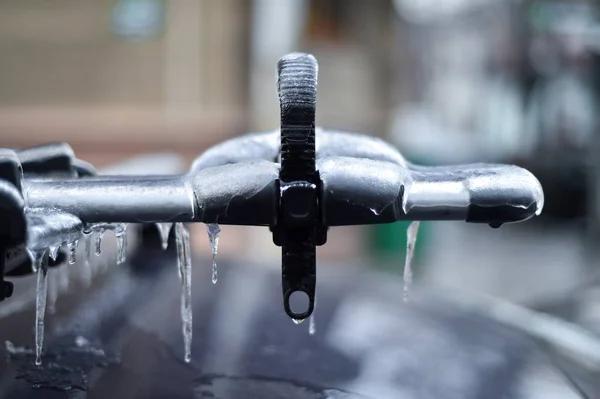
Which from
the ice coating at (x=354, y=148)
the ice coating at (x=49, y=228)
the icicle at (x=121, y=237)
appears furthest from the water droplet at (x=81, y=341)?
the ice coating at (x=354, y=148)

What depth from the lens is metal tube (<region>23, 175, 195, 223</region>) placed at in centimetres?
68

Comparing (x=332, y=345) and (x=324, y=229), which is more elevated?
(x=324, y=229)

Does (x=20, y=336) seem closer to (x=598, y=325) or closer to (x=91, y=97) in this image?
(x=598, y=325)

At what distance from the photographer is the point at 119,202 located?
684mm

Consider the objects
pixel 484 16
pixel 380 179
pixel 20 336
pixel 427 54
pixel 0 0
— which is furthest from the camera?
pixel 427 54

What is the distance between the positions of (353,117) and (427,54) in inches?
72.3

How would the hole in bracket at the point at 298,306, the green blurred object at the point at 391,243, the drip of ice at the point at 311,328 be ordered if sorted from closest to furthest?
the hole in bracket at the point at 298,306 < the drip of ice at the point at 311,328 < the green blurred object at the point at 391,243

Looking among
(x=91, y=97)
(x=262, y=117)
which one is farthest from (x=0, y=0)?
(x=262, y=117)

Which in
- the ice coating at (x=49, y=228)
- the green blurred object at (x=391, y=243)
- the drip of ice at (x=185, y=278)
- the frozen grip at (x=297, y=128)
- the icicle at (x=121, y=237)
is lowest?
the green blurred object at (x=391, y=243)

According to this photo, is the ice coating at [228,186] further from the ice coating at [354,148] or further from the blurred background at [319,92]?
the blurred background at [319,92]

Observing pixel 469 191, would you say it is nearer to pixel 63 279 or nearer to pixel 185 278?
pixel 185 278

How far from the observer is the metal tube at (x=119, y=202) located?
0.68m

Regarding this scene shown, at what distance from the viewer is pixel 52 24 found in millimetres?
4922

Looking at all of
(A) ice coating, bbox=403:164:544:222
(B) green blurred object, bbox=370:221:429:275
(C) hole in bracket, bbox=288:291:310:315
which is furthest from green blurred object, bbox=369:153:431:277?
(A) ice coating, bbox=403:164:544:222
